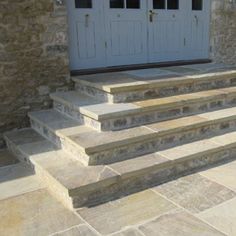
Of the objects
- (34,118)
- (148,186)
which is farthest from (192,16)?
(148,186)

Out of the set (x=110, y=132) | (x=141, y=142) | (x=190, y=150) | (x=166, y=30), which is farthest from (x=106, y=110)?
(x=166, y=30)

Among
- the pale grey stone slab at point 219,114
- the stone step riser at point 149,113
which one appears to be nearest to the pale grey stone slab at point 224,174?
the pale grey stone slab at point 219,114

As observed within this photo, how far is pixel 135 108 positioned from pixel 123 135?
13.4 inches

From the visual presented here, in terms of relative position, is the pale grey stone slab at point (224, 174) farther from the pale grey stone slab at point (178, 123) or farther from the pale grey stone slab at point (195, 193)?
the pale grey stone slab at point (178, 123)

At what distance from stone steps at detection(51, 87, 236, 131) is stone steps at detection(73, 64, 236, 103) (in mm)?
93

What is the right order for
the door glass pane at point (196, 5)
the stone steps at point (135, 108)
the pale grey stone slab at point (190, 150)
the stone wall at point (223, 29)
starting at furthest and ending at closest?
the stone wall at point (223, 29) → the door glass pane at point (196, 5) → the stone steps at point (135, 108) → the pale grey stone slab at point (190, 150)

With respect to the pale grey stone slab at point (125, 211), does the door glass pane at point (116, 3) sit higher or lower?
higher

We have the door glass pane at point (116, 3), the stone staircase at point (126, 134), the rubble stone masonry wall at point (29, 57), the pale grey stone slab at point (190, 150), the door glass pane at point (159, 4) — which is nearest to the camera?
the stone staircase at point (126, 134)

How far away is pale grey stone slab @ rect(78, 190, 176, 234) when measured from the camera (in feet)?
7.74

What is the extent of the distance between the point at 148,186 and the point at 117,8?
8.13ft

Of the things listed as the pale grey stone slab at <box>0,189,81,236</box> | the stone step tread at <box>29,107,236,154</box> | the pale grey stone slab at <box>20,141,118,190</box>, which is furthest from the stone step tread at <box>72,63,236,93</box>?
the pale grey stone slab at <box>0,189,81,236</box>

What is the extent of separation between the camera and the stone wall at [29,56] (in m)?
3.58

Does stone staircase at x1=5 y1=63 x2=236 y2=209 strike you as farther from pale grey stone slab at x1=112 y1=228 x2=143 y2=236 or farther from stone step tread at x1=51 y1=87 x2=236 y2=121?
pale grey stone slab at x1=112 y1=228 x2=143 y2=236

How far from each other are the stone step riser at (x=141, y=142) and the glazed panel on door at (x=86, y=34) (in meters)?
1.03
